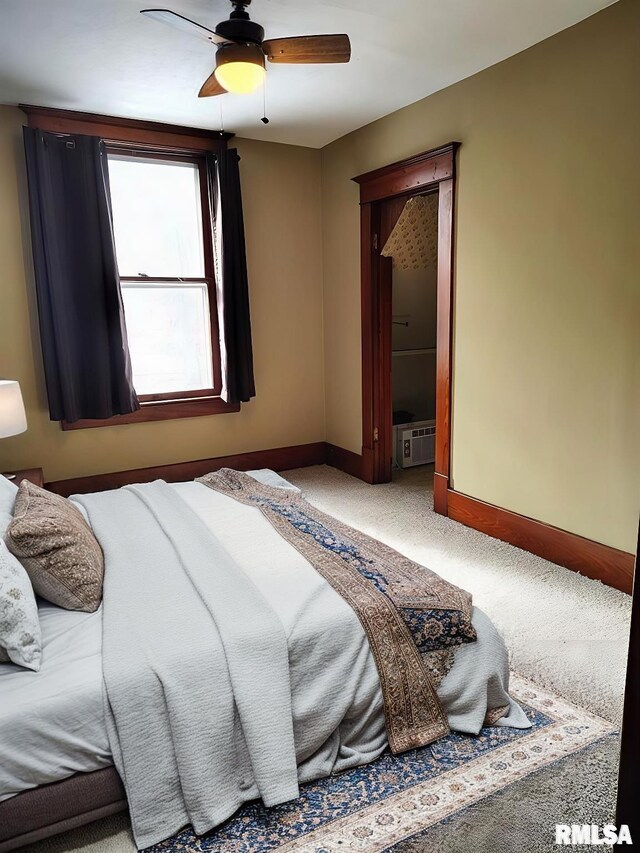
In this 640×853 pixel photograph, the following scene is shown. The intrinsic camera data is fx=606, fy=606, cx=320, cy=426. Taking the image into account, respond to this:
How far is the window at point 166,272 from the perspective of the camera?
14.4 feet

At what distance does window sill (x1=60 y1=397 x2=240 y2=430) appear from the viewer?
14.5 ft

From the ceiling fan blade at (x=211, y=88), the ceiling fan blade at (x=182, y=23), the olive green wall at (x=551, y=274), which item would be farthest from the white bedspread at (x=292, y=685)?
the ceiling fan blade at (x=211, y=88)

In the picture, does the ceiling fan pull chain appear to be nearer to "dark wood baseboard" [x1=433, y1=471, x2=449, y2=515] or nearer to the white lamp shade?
the white lamp shade

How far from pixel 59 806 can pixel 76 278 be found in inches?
133

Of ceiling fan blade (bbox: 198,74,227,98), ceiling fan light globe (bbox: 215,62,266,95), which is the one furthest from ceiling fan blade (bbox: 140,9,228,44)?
ceiling fan blade (bbox: 198,74,227,98)

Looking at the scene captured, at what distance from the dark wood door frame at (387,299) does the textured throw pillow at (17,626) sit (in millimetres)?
2873

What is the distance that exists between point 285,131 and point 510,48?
1.85 m

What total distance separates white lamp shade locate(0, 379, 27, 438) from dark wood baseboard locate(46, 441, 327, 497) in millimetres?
970

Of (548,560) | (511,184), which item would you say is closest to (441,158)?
(511,184)

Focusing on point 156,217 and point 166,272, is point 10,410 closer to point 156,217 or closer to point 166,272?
point 166,272

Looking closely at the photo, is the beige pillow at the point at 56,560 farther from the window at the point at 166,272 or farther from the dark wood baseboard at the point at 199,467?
the window at the point at 166,272

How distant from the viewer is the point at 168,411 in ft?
15.4

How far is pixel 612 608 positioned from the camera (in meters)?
2.80

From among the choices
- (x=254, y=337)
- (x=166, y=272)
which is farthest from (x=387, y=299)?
→ (x=166, y=272)
